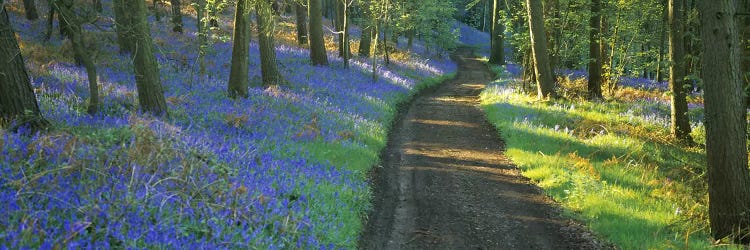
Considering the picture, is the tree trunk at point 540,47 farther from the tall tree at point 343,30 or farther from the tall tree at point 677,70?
the tall tree at point 343,30

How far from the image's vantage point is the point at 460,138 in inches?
577

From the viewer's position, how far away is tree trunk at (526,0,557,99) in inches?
733

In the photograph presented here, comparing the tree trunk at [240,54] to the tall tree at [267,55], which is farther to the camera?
the tall tree at [267,55]

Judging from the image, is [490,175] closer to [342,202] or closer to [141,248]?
[342,202]

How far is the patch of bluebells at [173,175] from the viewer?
14.6 ft

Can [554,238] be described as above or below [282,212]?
below

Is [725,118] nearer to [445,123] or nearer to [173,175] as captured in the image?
[173,175]

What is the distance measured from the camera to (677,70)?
517 inches

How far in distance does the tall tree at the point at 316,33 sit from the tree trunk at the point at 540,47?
9.06m

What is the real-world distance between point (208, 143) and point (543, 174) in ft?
22.0

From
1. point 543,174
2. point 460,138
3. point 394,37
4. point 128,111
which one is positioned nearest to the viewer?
point 128,111

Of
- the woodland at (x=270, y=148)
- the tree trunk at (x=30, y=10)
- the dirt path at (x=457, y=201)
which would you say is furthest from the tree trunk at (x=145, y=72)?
the tree trunk at (x=30, y=10)

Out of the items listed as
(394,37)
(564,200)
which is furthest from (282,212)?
(394,37)

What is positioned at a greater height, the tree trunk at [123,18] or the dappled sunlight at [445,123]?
the tree trunk at [123,18]
